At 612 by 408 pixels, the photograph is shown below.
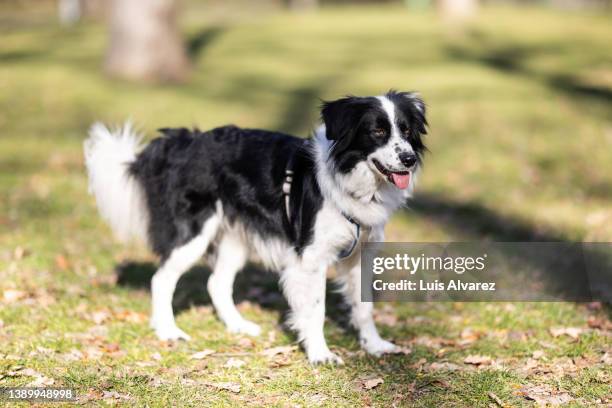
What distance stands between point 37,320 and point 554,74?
15.6m

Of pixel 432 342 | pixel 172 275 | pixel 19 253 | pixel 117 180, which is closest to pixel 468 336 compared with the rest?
pixel 432 342

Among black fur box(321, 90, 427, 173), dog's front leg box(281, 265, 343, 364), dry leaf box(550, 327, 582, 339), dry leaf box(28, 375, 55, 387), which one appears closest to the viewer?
dry leaf box(28, 375, 55, 387)

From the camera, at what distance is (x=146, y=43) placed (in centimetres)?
1648

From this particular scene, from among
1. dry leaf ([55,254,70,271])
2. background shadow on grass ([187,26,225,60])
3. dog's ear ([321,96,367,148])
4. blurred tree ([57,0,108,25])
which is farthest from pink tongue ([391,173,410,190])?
blurred tree ([57,0,108,25])

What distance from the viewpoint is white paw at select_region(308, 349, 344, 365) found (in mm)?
5461

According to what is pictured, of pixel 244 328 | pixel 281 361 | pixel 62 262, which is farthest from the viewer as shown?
pixel 62 262

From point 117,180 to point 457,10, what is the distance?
76.7ft

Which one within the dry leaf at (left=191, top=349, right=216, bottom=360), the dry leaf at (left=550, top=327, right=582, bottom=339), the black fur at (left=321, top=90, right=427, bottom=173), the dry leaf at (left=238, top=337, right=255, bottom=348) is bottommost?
the dry leaf at (left=238, top=337, right=255, bottom=348)

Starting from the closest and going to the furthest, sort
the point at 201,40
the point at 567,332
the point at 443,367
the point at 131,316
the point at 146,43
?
the point at 443,367 < the point at 567,332 < the point at 131,316 < the point at 146,43 < the point at 201,40

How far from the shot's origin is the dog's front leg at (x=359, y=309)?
5.79 metres

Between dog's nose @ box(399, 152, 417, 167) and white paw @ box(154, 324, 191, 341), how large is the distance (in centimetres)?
230

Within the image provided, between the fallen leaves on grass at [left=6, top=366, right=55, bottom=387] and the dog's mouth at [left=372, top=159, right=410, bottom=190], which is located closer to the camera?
the fallen leaves on grass at [left=6, top=366, right=55, bottom=387]

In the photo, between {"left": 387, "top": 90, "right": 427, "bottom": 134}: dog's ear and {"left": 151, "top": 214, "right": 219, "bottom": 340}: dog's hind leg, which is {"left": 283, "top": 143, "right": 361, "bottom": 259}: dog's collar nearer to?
{"left": 151, "top": 214, "right": 219, "bottom": 340}: dog's hind leg

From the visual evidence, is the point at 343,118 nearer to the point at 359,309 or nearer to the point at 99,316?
the point at 359,309
